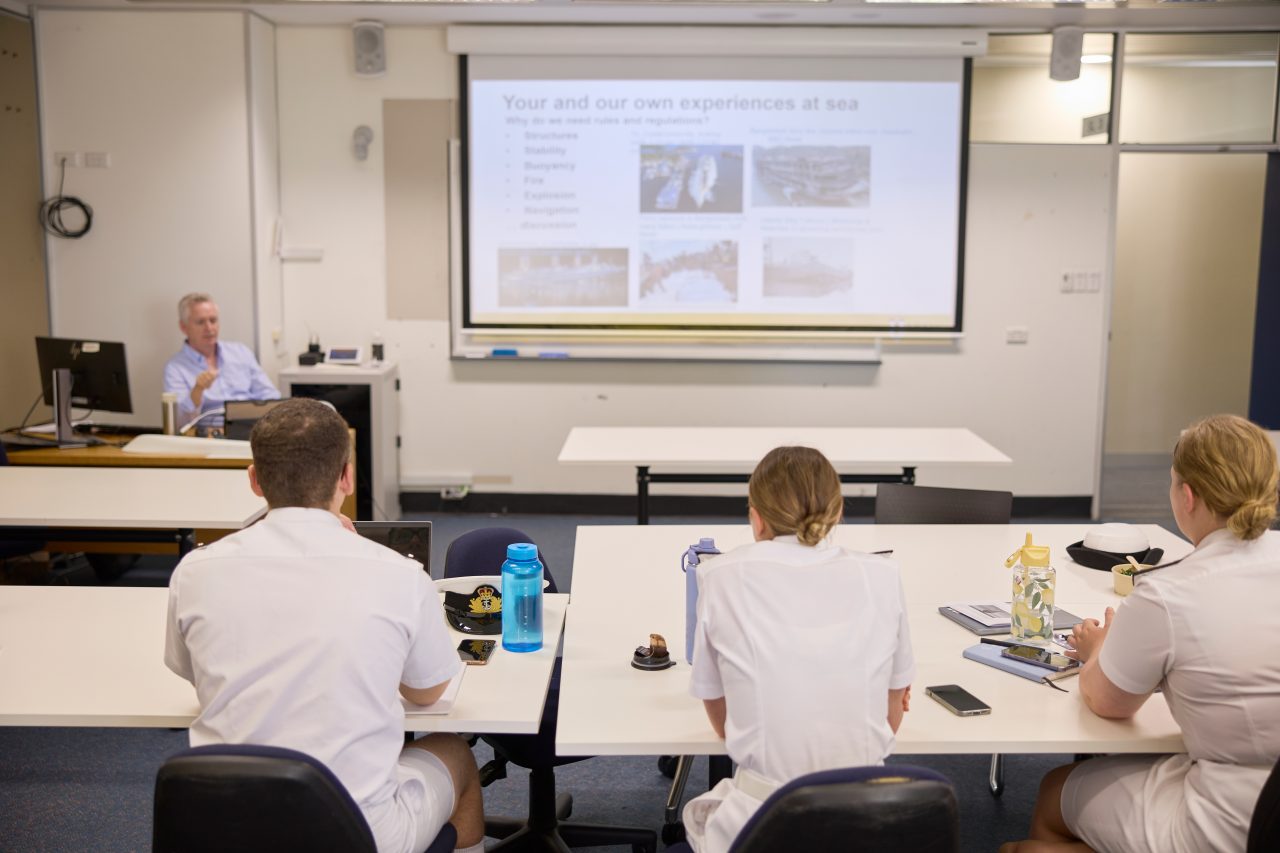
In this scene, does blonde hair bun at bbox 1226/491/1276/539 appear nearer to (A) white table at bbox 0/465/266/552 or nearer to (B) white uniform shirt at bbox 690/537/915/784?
(B) white uniform shirt at bbox 690/537/915/784

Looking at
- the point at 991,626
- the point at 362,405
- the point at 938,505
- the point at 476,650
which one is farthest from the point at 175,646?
the point at 362,405

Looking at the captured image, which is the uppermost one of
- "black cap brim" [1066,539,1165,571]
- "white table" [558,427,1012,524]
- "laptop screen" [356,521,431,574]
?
"laptop screen" [356,521,431,574]

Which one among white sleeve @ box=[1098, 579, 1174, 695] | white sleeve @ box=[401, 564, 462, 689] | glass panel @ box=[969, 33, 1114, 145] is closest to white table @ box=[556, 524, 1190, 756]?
white sleeve @ box=[1098, 579, 1174, 695]

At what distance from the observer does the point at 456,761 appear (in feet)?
7.27

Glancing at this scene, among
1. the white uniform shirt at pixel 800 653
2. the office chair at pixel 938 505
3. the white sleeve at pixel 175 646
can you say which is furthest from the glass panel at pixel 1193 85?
the white sleeve at pixel 175 646

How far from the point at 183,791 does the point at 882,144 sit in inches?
220

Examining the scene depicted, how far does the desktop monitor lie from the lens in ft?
16.1

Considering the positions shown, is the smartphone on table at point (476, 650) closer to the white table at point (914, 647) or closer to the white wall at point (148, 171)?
the white table at point (914, 647)

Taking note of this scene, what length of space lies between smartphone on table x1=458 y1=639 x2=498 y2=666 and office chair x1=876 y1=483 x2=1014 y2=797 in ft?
5.85

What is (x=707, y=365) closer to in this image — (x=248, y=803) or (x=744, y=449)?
(x=744, y=449)

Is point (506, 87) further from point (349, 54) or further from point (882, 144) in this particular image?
point (882, 144)

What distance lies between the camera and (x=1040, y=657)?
232 cm

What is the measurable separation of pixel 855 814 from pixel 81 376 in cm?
460

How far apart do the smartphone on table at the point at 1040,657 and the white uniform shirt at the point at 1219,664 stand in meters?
0.31
